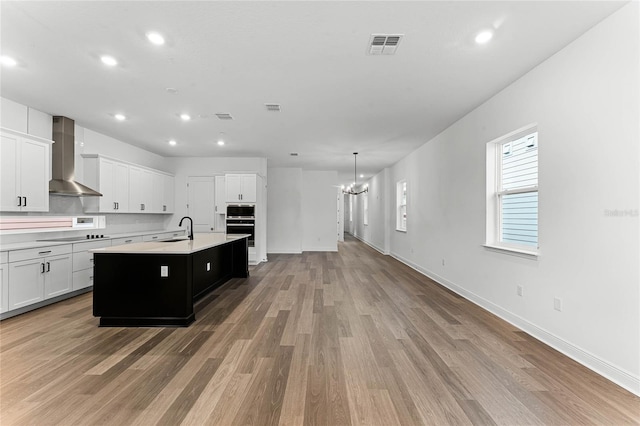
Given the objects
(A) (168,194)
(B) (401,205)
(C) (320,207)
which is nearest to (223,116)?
(A) (168,194)

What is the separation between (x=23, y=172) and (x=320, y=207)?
7.61 m

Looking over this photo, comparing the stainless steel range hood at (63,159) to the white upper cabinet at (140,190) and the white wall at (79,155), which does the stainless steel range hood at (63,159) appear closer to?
the white wall at (79,155)

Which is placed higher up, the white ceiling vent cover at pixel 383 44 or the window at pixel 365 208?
the white ceiling vent cover at pixel 383 44

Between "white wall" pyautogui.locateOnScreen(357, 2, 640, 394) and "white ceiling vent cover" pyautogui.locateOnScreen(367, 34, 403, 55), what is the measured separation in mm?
1578

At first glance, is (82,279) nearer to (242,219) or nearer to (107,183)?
(107,183)

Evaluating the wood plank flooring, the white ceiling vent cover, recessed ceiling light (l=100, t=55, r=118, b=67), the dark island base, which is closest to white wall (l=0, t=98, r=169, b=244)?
the wood plank flooring

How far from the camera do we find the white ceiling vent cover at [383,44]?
2.58 metres

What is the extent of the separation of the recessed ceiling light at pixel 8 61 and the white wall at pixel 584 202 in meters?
5.41

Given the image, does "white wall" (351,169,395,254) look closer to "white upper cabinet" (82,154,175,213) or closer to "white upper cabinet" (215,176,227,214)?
"white upper cabinet" (215,176,227,214)

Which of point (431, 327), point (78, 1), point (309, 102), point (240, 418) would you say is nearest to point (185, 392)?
point (240, 418)

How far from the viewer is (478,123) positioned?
4.22 metres

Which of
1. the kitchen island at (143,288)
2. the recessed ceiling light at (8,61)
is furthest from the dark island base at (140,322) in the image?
the recessed ceiling light at (8,61)

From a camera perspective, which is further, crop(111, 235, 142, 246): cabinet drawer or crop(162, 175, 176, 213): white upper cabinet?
crop(162, 175, 176, 213): white upper cabinet

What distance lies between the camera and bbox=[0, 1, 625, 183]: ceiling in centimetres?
228
